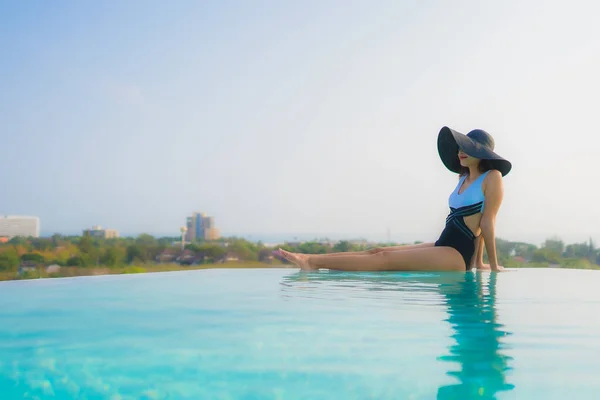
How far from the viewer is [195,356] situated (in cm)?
223

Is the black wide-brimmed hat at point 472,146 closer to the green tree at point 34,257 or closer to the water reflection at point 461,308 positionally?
the water reflection at point 461,308

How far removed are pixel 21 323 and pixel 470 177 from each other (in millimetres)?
5577

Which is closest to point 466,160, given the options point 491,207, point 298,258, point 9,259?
point 491,207

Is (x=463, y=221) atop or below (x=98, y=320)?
atop

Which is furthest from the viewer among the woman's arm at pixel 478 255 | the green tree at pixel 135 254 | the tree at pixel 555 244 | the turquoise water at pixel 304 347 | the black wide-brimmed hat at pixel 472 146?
the green tree at pixel 135 254

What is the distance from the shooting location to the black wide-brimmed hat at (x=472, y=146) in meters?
6.61

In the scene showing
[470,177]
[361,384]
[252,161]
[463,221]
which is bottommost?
[361,384]

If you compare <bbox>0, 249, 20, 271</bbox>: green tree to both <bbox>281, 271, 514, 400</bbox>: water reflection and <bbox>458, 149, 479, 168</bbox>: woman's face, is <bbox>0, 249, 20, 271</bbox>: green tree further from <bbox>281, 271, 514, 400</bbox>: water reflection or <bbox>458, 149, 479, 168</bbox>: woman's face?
<bbox>458, 149, 479, 168</bbox>: woman's face

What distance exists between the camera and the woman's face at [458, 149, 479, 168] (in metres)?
6.78

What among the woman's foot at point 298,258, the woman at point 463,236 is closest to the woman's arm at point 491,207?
the woman at point 463,236

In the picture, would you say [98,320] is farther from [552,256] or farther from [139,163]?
[139,163]

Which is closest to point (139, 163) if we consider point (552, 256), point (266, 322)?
point (552, 256)

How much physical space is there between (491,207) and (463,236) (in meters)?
0.50

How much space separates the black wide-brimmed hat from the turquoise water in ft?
9.01
